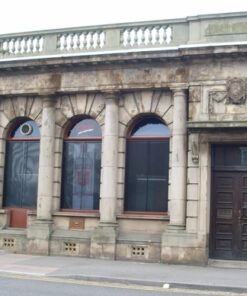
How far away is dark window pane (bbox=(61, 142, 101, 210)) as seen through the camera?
17984 mm

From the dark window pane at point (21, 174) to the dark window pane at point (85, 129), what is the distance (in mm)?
1420

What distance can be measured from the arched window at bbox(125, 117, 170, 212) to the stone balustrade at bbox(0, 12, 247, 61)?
8.56 ft

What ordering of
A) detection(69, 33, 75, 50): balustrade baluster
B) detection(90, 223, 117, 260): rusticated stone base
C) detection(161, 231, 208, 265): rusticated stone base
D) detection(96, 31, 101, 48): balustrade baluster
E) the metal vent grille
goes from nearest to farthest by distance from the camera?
detection(161, 231, 208, 265): rusticated stone base → the metal vent grille → detection(90, 223, 117, 260): rusticated stone base → detection(96, 31, 101, 48): balustrade baluster → detection(69, 33, 75, 50): balustrade baluster

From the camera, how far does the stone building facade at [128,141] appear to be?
16.1 m

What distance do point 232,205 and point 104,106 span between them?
5.25 m

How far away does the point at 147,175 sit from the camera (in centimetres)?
1741

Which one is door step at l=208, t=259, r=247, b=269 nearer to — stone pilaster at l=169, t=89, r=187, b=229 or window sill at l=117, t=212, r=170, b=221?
stone pilaster at l=169, t=89, r=187, b=229

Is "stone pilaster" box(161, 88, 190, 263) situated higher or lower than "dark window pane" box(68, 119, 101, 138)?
lower

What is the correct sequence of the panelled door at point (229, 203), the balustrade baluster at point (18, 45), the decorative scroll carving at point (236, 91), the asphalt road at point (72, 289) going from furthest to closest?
the balustrade baluster at point (18, 45) < the panelled door at point (229, 203) < the decorative scroll carving at point (236, 91) < the asphalt road at point (72, 289)

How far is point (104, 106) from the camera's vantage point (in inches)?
698

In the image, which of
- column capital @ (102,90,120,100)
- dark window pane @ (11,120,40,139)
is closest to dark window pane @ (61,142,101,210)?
dark window pane @ (11,120,40,139)

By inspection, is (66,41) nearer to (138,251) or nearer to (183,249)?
(138,251)

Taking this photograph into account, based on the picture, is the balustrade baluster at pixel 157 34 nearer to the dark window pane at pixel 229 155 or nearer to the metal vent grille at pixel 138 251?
the dark window pane at pixel 229 155

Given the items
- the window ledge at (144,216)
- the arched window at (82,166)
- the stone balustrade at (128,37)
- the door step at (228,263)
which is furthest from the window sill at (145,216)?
the stone balustrade at (128,37)
